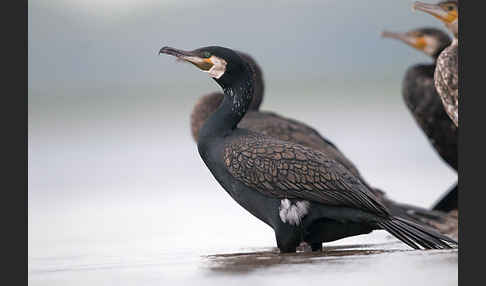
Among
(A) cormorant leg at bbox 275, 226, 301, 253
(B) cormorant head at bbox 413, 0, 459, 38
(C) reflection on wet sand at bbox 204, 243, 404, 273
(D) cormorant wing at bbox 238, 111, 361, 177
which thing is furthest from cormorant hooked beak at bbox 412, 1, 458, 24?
(A) cormorant leg at bbox 275, 226, 301, 253

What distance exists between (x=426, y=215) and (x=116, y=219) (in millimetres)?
3312

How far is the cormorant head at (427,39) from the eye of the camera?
1222 centimetres

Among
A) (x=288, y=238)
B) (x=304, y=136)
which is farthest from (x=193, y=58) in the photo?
(x=304, y=136)

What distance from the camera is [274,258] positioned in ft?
24.0

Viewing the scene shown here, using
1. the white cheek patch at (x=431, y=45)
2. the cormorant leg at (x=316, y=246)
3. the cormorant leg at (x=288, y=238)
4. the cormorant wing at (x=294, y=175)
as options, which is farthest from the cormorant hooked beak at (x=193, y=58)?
the white cheek patch at (x=431, y=45)

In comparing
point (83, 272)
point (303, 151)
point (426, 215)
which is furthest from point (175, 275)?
point (426, 215)

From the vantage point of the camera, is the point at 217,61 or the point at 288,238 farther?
the point at 217,61

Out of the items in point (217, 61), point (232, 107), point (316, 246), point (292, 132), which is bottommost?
point (316, 246)

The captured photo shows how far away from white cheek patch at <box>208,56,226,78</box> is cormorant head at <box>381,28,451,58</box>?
15.1 feet

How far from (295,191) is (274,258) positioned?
53 centimetres

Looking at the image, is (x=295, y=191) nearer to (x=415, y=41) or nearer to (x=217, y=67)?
(x=217, y=67)

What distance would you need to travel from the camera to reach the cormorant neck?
8023mm

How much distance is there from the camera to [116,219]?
39.0ft

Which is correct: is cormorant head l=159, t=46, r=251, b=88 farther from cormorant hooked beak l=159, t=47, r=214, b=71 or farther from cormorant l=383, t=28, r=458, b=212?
cormorant l=383, t=28, r=458, b=212
